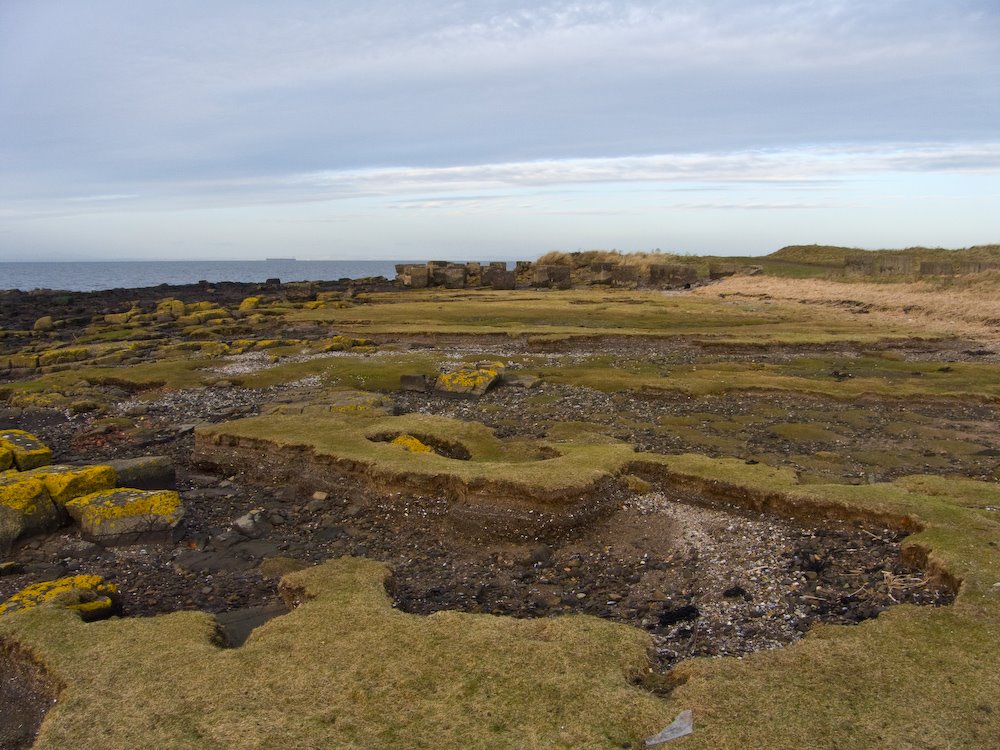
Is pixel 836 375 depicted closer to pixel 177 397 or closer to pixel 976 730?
pixel 976 730

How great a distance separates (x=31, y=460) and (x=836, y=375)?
18.8 meters

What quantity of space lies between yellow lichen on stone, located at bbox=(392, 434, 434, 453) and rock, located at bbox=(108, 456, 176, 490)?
3.62 meters

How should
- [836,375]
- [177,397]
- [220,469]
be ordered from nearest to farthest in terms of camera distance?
[220,469], [177,397], [836,375]

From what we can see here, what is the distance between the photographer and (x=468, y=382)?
18.1 m

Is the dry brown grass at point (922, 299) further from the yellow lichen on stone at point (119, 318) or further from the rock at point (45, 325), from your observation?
the rock at point (45, 325)

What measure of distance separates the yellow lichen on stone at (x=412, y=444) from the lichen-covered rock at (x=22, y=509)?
5145mm

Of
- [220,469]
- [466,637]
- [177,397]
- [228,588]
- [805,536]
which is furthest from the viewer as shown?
[177,397]

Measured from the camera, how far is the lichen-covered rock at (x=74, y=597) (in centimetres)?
699

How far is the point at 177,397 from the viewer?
1830 cm

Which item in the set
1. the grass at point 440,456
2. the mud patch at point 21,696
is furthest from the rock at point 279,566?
the mud patch at point 21,696

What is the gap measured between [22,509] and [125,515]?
128 cm

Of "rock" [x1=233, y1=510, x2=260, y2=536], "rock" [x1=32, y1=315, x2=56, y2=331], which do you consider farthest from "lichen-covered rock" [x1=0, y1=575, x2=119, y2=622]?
"rock" [x1=32, y1=315, x2=56, y2=331]

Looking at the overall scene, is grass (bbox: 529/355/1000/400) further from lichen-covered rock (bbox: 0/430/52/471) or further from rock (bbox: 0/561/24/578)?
rock (bbox: 0/561/24/578)

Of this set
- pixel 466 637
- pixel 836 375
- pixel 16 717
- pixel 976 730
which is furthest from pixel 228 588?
pixel 836 375
